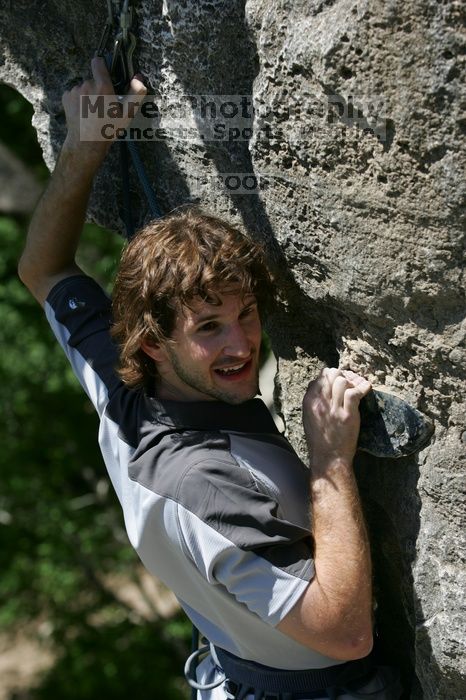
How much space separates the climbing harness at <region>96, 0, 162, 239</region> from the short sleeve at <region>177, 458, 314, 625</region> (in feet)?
2.60

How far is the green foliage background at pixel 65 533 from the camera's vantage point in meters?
5.79

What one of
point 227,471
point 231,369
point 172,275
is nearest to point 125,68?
point 172,275

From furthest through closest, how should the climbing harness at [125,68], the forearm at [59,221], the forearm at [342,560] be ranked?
1. the forearm at [59,221]
2. the climbing harness at [125,68]
3. the forearm at [342,560]

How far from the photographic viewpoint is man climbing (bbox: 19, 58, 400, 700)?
1.85 metres

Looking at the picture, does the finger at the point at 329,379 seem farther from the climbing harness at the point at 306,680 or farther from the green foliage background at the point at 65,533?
the green foliage background at the point at 65,533

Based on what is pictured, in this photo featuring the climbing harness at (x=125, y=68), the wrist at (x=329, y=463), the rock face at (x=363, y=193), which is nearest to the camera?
the rock face at (x=363, y=193)

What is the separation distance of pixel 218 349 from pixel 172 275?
0.63ft

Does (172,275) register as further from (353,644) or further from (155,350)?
(353,644)

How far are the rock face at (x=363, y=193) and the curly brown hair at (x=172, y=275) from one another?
0.11 m

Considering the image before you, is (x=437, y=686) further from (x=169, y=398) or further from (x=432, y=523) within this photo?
(x=169, y=398)

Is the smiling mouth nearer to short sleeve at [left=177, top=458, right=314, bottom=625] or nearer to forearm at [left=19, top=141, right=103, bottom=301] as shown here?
short sleeve at [left=177, top=458, right=314, bottom=625]

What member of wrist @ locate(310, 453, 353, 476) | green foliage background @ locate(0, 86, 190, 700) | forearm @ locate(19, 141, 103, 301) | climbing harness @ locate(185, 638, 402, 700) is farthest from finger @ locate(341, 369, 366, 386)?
green foliage background @ locate(0, 86, 190, 700)

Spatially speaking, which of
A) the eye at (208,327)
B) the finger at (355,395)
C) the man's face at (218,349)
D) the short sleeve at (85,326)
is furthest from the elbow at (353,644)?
the short sleeve at (85,326)

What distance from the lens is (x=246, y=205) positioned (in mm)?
2225
